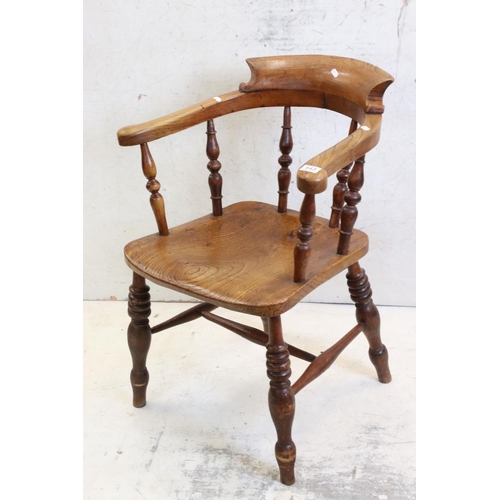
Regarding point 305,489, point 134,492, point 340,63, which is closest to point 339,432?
point 305,489

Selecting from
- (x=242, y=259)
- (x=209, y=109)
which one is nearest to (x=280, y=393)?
(x=242, y=259)

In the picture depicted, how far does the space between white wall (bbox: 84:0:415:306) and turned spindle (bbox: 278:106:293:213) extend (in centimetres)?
26

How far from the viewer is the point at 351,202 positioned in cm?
144

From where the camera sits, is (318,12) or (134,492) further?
(318,12)

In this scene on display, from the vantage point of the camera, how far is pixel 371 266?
A: 2211 mm

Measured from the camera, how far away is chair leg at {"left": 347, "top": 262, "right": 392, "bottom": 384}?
1.72 metres

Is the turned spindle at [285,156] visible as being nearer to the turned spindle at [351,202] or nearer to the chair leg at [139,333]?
the turned spindle at [351,202]

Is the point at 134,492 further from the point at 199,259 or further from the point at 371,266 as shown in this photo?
the point at 371,266

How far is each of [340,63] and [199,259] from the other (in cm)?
64

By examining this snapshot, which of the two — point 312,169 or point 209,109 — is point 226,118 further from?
point 312,169

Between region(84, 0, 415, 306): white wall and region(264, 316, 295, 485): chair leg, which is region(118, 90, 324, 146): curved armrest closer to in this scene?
region(84, 0, 415, 306): white wall

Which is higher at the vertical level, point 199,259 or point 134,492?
point 199,259

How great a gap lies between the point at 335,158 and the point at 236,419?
2.69 feet

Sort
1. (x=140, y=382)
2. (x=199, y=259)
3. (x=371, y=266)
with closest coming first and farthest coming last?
(x=199, y=259)
(x=140, y=382)
(x=371, y=266)
